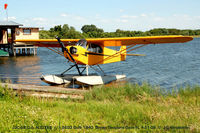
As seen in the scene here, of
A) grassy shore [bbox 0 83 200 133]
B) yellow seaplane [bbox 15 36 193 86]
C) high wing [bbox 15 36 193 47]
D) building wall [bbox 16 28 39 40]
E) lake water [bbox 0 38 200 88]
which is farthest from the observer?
building wall [bbox 16 28 39 40]

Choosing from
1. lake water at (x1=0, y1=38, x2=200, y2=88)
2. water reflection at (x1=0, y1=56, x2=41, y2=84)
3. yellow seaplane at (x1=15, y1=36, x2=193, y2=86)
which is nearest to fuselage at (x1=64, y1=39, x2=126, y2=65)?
yellow seaplane at (x1=15, y1=36, x2=193, y2=86)

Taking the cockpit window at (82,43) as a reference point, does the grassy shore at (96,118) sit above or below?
below

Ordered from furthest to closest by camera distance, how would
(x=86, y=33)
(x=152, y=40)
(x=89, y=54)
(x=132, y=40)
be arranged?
1. (x=86, y=33)
2. (x=89, y=54)
3. (x=132, y=40)
4. (x=152, y=40)

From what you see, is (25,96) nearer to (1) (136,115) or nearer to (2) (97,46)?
(1) (136,115)

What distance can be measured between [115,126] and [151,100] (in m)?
2.28

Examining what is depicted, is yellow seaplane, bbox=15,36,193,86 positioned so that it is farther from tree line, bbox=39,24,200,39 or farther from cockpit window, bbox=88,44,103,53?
tree line, bbox=39,24,200,39

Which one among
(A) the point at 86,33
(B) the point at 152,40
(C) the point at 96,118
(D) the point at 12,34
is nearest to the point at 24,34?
(D) the point at 12,34

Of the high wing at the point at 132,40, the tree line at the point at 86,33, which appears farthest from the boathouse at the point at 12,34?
the tree line at the point at 86,33

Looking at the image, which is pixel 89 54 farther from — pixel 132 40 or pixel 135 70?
pixel 135 70

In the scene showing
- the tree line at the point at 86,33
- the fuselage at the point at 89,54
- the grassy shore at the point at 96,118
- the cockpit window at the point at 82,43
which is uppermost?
the tree line at the point at 86,33

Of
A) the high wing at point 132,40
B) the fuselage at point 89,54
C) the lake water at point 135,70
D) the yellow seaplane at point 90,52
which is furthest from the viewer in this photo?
the lake water at point 135,70

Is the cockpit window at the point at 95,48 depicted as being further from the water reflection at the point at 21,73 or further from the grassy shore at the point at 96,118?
the grassy shore at the point at 96,118

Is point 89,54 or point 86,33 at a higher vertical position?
point 86,33

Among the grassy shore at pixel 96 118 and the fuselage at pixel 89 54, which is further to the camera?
the fuselage at pixel 89 54
